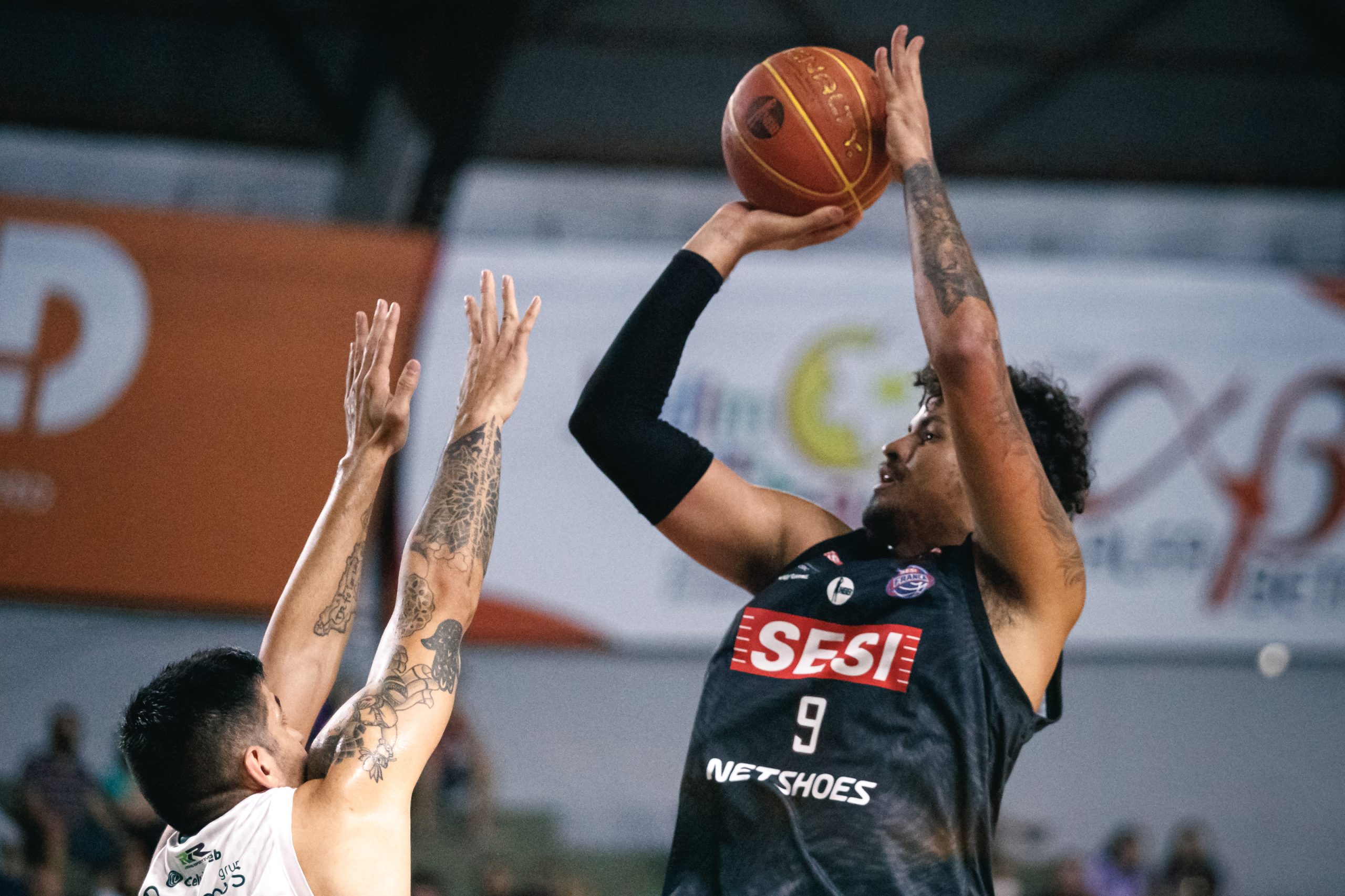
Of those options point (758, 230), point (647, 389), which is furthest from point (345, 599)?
point (758, 230)

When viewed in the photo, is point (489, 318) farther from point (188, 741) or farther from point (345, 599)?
point (188, 741)

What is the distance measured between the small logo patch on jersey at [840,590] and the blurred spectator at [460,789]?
711cm

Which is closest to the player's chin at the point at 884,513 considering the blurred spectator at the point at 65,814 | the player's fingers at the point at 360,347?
the player's fingers at the point at 360,347

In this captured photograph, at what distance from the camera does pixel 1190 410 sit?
859 centimetres

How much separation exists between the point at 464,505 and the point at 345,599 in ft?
1.97

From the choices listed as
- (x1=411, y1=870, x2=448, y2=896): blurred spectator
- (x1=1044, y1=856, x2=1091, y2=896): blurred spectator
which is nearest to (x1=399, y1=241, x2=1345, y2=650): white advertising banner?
(x1=1044, y1=856, x2=1091, y2=896): blurred spectator

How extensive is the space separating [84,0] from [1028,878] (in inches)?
404

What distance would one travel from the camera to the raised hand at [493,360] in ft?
7.26

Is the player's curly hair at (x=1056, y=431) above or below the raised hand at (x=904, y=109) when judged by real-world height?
below

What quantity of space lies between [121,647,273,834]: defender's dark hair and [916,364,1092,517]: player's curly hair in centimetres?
141

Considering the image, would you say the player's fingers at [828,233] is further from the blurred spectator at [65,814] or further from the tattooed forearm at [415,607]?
the blurred spectator at [65,814]

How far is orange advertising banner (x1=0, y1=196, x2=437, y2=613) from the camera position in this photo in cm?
820

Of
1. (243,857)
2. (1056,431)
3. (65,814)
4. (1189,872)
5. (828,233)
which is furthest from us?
(1189,872)

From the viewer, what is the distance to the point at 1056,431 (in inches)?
92.3
